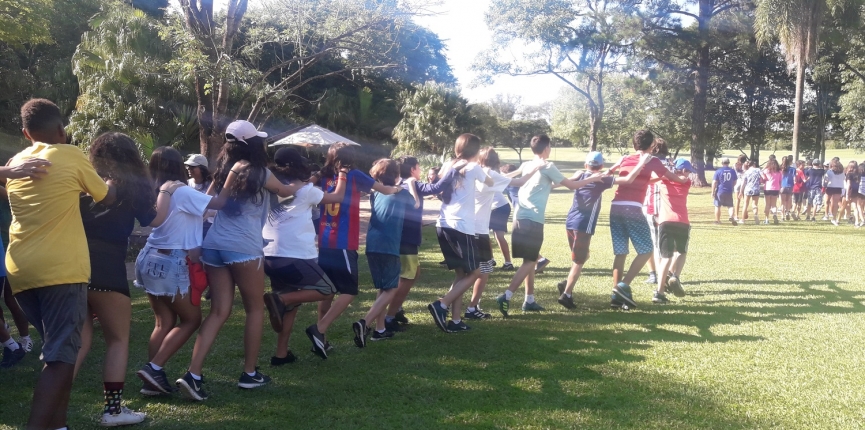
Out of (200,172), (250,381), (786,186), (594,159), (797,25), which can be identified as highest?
(797,25)

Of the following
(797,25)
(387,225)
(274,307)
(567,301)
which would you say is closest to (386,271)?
(387,225)

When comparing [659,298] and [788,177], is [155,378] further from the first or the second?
[788,177]

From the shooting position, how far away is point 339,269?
17.4 ft

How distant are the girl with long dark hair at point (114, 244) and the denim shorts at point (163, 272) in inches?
19.3

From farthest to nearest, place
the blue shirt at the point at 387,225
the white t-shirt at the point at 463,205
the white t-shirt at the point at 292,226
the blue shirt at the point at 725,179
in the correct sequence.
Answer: the blue shirt at the point at 725,179 → the white t-shirt at the point at 463,205 → the blue shirt at the point at 387,225 → the white t-shirt at the point at 292,226

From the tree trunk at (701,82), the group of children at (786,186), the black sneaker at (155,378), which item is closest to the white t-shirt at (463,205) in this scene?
the black sneaker at (155,378)

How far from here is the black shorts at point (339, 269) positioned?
17.4ft

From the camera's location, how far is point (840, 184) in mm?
18703

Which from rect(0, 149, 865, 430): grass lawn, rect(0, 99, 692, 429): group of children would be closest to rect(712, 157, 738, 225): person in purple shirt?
rect(0, 149, 865, 430): grass lawn

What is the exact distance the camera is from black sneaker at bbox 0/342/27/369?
5.15 metres

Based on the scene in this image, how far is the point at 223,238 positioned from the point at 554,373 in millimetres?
2574

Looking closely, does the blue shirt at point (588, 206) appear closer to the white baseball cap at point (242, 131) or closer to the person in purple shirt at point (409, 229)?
the person in purple shirt at point (409, 229)

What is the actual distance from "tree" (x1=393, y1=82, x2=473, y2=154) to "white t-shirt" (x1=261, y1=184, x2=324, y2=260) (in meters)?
34.7

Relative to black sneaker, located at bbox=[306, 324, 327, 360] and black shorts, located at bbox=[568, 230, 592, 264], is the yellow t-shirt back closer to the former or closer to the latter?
black sneaker, located at bbox=[306, 324, 327, 360]
